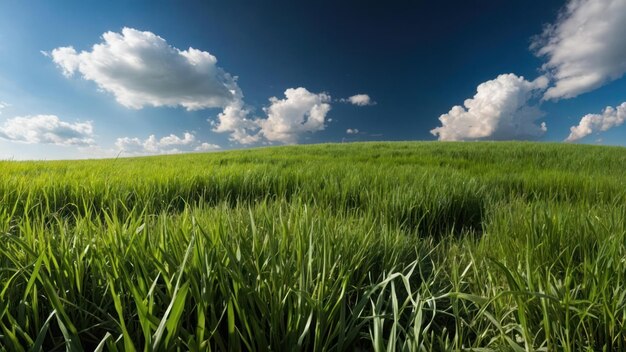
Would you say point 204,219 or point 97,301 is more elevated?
point 204,219

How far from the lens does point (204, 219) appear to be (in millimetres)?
1441

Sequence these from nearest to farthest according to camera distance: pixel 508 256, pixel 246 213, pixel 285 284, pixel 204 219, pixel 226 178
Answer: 1. pixel 285 284
2. pixel 508 256
3. pixel 204 219
4. pixel 246 213
5. pixel 226 178

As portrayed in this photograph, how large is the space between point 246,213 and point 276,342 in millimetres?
959

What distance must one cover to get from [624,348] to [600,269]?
261 millimetres

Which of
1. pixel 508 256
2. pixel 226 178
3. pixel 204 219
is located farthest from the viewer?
pixel 226 178

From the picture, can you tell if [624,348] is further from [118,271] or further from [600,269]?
[118,271]

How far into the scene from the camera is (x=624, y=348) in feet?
2.83

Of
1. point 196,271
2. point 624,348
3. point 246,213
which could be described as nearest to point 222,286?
point 196,271

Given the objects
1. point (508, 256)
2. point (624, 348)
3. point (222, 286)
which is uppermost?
point (222, 286)

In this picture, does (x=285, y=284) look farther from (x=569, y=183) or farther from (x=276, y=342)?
(x=569, y=183)

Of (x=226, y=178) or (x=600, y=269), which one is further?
(x=226, y=178)

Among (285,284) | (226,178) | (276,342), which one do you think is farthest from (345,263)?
(226,178)

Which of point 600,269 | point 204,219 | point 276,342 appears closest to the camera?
point 276,342

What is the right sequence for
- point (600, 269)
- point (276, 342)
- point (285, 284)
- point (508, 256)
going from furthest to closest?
point (508, 256) < point (600, 269) < point (285, 284) < point (276, 342)
